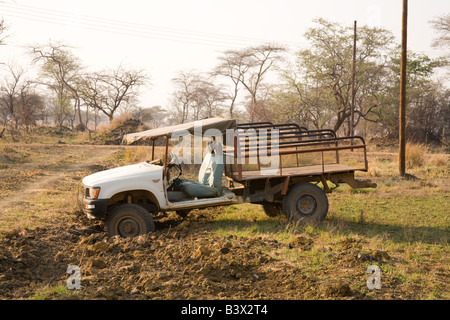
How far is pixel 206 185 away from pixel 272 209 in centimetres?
194

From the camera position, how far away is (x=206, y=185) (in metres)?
8.32

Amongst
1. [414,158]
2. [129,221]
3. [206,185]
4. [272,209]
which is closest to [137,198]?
[129,221]

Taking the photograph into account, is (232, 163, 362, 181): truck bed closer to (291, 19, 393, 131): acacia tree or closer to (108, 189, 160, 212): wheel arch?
(108, 189, 160, 212): wheel arch

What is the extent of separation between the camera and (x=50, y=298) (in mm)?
4926

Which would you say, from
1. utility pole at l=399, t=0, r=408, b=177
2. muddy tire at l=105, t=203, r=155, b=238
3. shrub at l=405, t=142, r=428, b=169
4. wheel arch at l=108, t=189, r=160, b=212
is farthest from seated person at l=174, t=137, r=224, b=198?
shrub at l=405, t=142, r=428, b=169

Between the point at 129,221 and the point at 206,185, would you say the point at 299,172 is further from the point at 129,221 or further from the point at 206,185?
the point at 129,221

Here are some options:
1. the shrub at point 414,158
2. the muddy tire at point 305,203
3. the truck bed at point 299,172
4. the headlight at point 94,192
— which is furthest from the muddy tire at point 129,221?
the shrub at point 414,158

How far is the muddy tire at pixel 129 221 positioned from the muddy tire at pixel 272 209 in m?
2.73

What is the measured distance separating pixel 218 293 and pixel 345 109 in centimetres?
3165

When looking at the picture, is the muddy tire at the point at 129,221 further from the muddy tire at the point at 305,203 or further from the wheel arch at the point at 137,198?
the muddy tire at the point at 305,203

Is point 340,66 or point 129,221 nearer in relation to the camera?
point 129,221

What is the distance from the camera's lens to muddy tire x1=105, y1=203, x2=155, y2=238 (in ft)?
24.9

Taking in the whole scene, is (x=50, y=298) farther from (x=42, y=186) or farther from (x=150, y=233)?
(x=42, y=186)

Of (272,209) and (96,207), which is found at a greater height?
(96,207)
